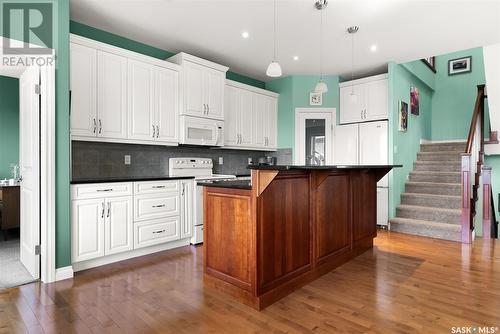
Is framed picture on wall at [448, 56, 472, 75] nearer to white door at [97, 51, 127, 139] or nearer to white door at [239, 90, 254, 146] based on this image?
white door at [239, 90, 254, 146]

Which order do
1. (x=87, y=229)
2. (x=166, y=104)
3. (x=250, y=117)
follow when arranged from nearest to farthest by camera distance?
(x=87, y=229) < (x=166, y=104) < (x=250, y=117)

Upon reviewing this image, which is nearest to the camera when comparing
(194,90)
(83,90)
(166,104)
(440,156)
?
(83,90)

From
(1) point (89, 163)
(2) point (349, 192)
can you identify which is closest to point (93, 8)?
(1) point (89, 163)

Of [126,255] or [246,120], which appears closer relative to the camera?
[126,255]

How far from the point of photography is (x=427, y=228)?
455 cm

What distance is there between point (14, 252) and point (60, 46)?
8.68ft

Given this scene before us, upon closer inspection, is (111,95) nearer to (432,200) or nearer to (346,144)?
(346,144)

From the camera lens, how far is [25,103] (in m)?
3.09

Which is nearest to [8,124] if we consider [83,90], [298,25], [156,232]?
[83,90]

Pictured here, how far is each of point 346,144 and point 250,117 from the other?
1936mm

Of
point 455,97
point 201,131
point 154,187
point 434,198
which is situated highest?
point 455,97

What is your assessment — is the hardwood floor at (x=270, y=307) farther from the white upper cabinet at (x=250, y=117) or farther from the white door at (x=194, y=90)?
the white upper cabinet at (x=250, y=117)

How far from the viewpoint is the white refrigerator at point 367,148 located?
16.8 ft

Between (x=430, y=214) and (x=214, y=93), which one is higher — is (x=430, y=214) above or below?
below
